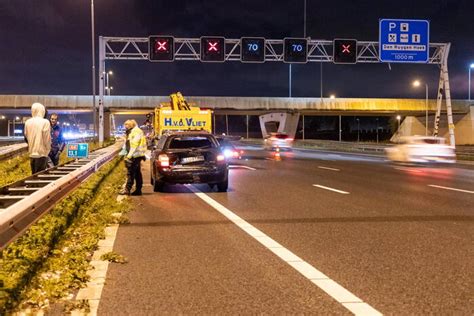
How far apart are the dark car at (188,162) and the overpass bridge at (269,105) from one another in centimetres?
5228

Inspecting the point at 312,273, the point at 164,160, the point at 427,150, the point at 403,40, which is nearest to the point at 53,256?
the point at 312,273

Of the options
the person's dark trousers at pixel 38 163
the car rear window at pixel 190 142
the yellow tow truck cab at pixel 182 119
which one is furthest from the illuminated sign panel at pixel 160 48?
the person's dark trousers at pixel 38 163

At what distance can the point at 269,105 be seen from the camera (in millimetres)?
69438

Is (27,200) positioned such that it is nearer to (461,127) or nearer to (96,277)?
(96,277)

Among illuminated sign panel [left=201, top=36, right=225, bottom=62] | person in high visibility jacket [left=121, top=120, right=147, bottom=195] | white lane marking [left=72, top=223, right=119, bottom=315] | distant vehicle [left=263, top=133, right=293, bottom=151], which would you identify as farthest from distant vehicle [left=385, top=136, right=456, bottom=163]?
white lane marking [left=72, top=223, right=119, bottom=315]

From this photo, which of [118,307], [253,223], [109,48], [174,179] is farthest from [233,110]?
[118,307]

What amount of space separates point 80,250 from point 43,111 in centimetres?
433

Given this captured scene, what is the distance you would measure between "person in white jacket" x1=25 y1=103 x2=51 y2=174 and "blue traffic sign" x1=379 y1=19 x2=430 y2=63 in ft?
89.4

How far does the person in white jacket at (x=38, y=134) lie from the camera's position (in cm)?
1020

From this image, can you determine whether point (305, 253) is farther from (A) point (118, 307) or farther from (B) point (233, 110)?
(B) point (233, 110)

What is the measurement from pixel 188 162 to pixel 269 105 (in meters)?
56.1

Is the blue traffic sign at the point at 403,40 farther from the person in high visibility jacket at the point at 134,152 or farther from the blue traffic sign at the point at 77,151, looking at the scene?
the person in high visibility jacket at the point at 134,152

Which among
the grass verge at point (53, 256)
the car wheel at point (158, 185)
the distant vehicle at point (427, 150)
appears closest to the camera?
the grass verge at point (53, 256)

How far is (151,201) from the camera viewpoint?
1237 centimetres
